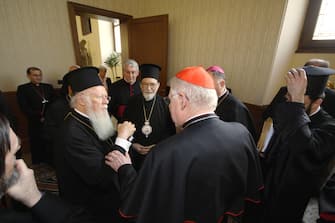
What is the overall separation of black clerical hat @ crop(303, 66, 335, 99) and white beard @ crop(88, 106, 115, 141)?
1684 millimetres

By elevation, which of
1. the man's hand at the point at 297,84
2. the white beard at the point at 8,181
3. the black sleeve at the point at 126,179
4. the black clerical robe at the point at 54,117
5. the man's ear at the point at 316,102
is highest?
the man's hand at the point at 297,84

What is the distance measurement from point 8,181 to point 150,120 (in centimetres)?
162

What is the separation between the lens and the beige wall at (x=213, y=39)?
123 inches

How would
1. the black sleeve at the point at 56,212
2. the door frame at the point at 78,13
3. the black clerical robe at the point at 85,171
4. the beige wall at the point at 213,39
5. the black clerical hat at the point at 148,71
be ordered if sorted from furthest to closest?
the door frame at the point at 78,13, the beige wall at the point at 213,39, the black clerical hat at the point at 148,71, the black clerical robe at the point at 85,171, the black sleeve at the point at 56,212

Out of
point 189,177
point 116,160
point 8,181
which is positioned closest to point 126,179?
point 116,160

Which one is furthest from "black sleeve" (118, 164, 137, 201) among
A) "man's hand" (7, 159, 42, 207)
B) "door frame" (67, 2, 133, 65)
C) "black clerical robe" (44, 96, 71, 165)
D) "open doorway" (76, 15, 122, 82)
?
"open doorway" (76, 15, 122, 82)

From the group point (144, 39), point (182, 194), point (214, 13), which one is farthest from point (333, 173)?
point (144, 39)

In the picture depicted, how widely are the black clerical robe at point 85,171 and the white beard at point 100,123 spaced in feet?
0.13

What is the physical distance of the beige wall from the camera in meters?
3.12

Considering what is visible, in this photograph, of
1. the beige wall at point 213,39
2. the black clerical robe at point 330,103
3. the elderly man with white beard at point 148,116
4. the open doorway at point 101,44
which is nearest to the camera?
the black clerical robe at point 330,103

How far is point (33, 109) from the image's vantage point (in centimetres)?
326

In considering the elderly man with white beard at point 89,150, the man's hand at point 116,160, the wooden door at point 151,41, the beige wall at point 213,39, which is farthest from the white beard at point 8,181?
the wooden door at point 151,41

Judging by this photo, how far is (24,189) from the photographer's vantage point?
86 centimetres

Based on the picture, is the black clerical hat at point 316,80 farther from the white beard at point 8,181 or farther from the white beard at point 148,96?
the white beard at point 8,181
